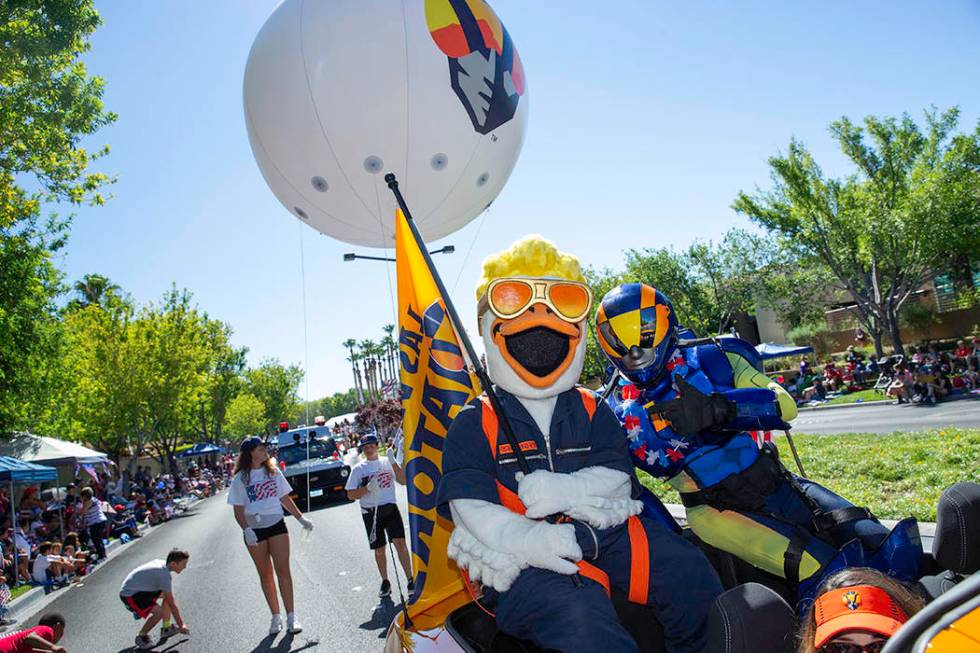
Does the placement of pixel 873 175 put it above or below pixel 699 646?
above

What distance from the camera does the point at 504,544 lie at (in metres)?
2.09

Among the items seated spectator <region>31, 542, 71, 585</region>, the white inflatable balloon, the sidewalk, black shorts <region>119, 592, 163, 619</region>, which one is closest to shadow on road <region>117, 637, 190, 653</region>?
black shorts <region>119, 592, 163, 619</region>

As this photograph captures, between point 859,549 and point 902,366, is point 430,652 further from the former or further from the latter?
point 902,366

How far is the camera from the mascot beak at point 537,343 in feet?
8.33

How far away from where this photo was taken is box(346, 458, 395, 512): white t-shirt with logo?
699cm

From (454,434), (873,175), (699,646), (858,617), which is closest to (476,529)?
(454,434)

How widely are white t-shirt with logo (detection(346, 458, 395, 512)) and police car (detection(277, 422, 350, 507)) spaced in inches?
325

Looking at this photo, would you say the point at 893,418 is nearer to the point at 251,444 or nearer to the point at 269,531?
the point at 269,531

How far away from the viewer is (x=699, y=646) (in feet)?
7.14

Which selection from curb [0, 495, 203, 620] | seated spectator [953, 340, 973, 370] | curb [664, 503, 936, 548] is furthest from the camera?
seated spectator [953, 340, 973, 370]

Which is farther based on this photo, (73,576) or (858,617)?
(73,576)

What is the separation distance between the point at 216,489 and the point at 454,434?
3934 centimetres

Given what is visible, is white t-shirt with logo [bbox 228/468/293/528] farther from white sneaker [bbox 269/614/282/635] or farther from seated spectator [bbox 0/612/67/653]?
seated spectator [bbox 0/612/67/653]

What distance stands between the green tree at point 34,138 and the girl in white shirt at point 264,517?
29.6 ft
